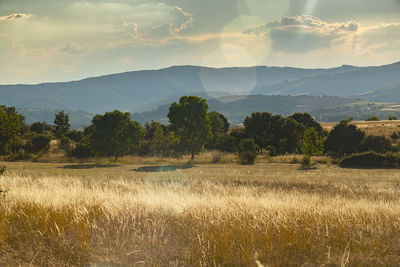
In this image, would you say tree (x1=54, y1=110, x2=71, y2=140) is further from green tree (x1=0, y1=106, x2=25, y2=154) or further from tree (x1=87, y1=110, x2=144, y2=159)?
tree (x1=87, y1=110, x2=144, y2=159)

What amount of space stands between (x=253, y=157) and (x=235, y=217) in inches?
1347

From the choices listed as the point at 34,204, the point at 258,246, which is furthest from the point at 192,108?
the point at 258,246

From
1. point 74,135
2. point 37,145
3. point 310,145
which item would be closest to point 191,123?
point 310,145

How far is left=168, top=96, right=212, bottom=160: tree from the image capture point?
44000 millimetres

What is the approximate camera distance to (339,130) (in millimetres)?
47125

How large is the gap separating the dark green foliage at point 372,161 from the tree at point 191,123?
1684 centimetres

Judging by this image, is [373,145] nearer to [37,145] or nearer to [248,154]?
[248,154]

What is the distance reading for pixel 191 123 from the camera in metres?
44.7

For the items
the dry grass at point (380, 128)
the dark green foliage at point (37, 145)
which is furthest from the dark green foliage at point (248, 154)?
the dry grass at point (380, 128)

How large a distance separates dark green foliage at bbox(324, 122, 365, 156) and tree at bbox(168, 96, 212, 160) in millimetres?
16710

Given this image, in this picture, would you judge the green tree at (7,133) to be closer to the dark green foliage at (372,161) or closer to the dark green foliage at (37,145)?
the dark green foliage at (37,145)

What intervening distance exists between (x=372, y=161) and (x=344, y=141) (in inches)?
434

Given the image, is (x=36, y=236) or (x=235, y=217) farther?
(x=235, y=217)

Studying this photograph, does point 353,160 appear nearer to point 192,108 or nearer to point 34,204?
point 192,108
